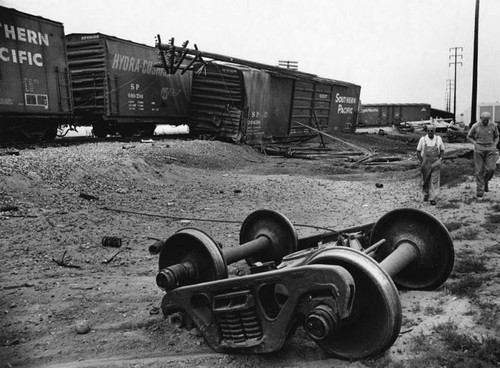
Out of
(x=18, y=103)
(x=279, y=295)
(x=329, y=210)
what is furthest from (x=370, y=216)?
(x=18, y=103)

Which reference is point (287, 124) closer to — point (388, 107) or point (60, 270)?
point (60, 270)

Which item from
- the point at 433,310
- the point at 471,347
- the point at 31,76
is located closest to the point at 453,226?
the point at 433,310

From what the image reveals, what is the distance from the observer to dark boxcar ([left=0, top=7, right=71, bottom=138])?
37.9 ft

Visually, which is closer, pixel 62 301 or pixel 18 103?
pixel 62 301

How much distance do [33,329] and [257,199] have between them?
5672 mm

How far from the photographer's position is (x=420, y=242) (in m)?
4.05

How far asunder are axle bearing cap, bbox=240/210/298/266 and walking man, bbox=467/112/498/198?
193 inches

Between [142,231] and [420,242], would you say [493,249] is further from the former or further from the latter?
[142,231]

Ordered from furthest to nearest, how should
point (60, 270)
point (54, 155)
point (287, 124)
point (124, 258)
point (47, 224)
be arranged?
point (287, 124), point (54, 155), point (47, 224), point (124, 258), point (60, 270)

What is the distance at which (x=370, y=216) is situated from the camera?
7.71 meters

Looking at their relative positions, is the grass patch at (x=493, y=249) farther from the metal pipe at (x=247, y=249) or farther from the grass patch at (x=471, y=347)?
the metal pipe at (x=247, y=249)

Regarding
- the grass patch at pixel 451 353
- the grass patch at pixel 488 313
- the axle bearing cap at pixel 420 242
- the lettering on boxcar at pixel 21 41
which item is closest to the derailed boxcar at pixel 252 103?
the lettering on boxcar at pixel 21 41

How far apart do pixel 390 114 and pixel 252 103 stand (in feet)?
103

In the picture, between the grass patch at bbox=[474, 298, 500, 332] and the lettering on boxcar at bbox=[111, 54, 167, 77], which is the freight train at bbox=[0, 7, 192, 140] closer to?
the lettering on boxcar at bbox=[111, 54, 167, 77]
